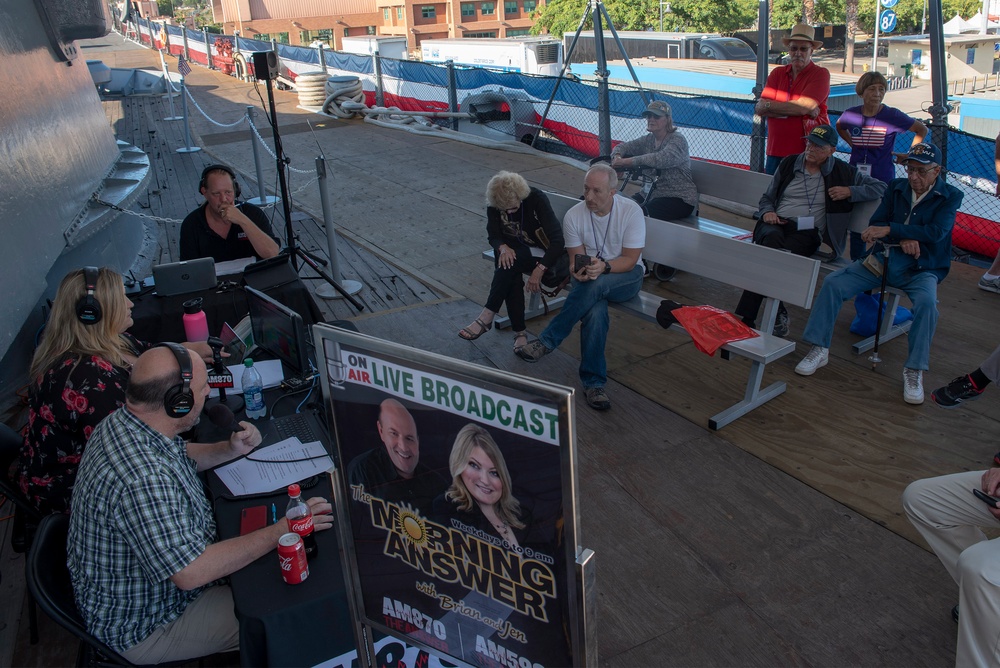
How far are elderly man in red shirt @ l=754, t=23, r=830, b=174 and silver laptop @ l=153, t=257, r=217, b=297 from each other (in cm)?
512

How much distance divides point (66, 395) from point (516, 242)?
11.2ft

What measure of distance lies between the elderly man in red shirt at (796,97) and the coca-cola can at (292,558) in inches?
240

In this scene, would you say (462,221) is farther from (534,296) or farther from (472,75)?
(472,75)

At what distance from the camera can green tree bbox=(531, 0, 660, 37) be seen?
143 ft

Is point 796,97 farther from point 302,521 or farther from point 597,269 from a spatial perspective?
point 302,521

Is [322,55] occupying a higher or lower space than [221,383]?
higher

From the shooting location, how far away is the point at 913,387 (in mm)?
4773

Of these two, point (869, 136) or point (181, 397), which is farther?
point (869, 136)

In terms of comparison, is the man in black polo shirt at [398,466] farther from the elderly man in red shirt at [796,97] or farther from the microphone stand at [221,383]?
the elderly man in red shirt at [796,97]

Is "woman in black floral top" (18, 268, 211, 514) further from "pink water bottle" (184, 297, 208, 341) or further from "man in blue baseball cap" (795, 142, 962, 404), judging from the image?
"man in blue baseball cap" (795, 142, 962, 404)

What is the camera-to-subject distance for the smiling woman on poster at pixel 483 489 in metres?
1.76

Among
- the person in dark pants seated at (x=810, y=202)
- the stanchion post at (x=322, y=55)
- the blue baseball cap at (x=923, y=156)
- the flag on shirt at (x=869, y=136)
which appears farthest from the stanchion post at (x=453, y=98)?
the blue baseball cap at (x=923, y=156)

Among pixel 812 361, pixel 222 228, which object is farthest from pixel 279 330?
pixel 812 361

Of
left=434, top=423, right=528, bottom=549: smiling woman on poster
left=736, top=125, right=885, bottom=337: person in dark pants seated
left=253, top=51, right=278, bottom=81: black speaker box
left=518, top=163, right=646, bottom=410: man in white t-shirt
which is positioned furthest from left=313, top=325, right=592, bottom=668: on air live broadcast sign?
left=253, top=51, right=278, bottom=81: black speaker box
